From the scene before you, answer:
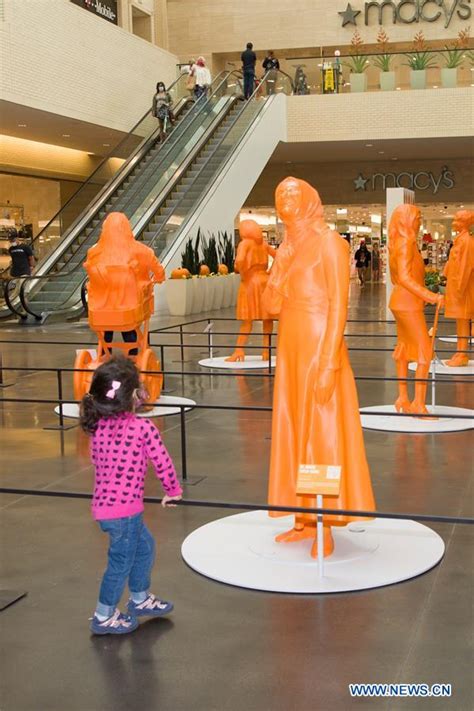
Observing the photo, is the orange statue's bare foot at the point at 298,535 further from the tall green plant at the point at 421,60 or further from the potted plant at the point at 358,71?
the potted plant at the point at 358,71

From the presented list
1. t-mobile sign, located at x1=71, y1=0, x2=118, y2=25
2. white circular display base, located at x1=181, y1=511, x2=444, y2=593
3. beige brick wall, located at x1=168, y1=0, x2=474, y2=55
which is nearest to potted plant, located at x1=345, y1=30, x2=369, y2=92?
beige brick wall, located at x1=168, y1=0, x2=474, y2=55

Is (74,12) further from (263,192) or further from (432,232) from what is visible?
(432,232)

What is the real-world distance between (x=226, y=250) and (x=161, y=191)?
8.35 feet

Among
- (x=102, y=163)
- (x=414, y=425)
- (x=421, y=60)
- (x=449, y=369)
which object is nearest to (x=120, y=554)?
(x=414, y=425)

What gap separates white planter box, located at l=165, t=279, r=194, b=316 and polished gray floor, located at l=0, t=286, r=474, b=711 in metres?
14.0

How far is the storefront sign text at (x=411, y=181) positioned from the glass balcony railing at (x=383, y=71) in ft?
21.8

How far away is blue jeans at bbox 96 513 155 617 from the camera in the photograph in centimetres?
385

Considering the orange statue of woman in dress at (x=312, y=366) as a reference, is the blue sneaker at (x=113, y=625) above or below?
below

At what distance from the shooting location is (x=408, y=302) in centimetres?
836

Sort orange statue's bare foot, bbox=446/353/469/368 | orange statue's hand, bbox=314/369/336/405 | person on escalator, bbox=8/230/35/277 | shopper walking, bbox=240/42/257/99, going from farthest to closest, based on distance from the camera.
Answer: shopper walking, bbox=240/42/257/99, person on escalator, bbox=8/230/35/277, orange statue's bare foot, bbox=446/353/469/368, orange statue's hand, bbox=314/369/336/405

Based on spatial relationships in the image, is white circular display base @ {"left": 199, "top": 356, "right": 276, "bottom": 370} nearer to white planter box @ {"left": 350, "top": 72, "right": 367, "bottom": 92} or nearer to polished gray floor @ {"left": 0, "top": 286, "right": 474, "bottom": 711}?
polished gray floor @ {"left": 0, "top": 286, "right": 474, "bottom": 711}

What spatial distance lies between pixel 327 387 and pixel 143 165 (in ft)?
67.3

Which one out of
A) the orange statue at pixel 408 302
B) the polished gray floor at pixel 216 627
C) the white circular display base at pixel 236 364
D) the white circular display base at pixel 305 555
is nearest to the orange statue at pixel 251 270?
the white circular display base at pixel 236 364

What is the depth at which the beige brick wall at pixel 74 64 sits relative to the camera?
20453 millimetres
